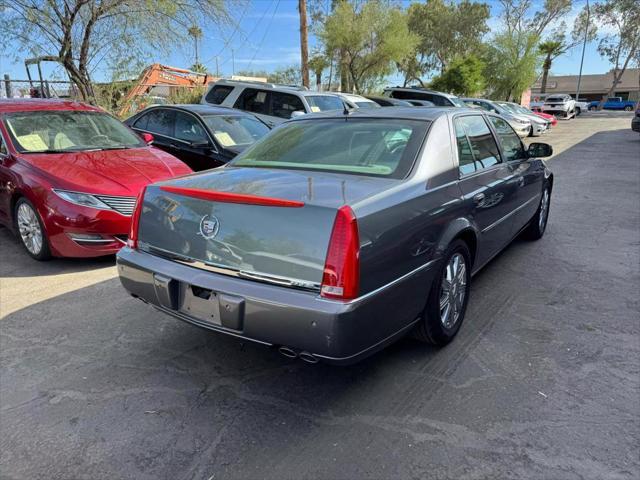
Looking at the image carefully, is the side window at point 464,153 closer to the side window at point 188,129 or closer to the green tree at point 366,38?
the side window at point 188,129

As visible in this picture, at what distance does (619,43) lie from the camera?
56969 millimetres

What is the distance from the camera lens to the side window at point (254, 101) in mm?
10906

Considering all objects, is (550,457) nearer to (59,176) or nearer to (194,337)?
(194,337)

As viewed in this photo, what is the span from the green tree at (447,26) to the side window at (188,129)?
1527 inches

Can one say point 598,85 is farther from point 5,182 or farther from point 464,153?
point 5,182

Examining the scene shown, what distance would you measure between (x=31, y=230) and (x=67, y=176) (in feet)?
2.33

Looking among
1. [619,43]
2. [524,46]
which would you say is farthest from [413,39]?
[619,43]

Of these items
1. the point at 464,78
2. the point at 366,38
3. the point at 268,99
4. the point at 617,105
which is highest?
the point at 366,38

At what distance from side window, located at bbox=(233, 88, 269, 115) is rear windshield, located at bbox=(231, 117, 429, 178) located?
744 cm

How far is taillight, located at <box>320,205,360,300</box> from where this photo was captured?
2309 mm

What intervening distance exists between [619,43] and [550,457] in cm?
6860

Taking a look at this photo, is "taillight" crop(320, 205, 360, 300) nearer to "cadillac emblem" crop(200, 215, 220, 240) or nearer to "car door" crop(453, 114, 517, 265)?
"cadillac emblem" crop(200, 215, 220, 240)

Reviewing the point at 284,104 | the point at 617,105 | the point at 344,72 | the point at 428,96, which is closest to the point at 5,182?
the point at 284,104

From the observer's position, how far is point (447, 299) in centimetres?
326
